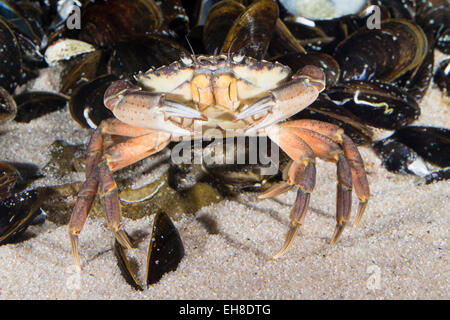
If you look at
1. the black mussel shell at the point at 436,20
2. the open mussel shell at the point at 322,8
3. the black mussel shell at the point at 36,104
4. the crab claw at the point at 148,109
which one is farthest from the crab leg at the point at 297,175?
the black mussel shell at the point at 436,20

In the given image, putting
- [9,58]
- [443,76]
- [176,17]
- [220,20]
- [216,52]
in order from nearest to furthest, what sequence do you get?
[216,52]
[220,20]
[9,58]
[176,17]
[443,76]

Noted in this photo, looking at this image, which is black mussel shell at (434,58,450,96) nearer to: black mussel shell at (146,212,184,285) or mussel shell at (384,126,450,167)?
mussel shell at (384,126,450,167)

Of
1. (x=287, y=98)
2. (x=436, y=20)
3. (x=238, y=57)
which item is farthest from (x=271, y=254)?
(x=436, y=20)

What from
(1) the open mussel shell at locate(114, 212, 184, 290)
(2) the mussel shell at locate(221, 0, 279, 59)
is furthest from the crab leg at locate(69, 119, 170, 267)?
(2) the mussel shell at locate(221, 0, 279, 59)

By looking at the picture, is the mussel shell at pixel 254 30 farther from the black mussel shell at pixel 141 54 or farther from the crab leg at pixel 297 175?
the crab leg at pixel 297 175

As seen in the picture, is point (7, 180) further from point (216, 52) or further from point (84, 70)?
point (216, 52)
